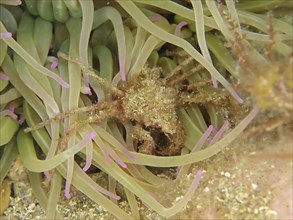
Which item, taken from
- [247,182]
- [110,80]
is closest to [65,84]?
[110,80]

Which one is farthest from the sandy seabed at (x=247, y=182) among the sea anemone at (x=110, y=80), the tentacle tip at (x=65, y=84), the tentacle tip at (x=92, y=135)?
the tentacle tip at (x=65, y=84)

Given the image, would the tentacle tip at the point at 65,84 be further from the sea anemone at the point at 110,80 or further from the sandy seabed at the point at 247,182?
the sandy seabed at the point at 247,182

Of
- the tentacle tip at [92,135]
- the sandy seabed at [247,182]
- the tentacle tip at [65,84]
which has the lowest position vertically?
the sandy seabed at [247,182]

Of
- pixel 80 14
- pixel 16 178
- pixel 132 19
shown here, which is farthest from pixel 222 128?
pixel 16 178

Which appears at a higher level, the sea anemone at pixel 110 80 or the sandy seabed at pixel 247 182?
the sea anemone at pixel 110 80

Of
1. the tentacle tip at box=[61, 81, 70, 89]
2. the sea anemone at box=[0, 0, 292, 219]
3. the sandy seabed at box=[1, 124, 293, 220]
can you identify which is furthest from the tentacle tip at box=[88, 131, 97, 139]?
the sandy seabed at box=[1, 124, 293, 220]

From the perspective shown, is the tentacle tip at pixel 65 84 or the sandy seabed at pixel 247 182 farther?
the tentacle tip at pixel 65 84

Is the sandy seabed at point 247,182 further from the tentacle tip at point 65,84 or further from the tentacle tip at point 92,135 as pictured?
the tentacle tip at point 65,84

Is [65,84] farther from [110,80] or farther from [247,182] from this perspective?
[247,182]

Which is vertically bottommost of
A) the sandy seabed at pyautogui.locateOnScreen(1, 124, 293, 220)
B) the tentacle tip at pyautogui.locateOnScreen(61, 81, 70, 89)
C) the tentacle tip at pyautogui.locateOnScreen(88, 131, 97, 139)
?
the sandy seabed at pyautogui.locateOnScreen(1, 124, 293, 220)

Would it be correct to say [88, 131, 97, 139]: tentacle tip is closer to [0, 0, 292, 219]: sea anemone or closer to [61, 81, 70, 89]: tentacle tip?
[0, 0, 292, 219]: sea anemone

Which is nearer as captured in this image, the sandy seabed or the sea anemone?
the sandy seabed
